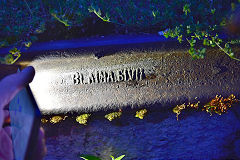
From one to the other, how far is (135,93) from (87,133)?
91 centimetres

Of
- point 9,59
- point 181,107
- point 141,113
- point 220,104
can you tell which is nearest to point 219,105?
point 220,104

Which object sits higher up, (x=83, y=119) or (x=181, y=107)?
(x=181, y=107)

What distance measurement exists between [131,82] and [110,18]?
98 centimetres

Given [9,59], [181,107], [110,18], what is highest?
[110,18]

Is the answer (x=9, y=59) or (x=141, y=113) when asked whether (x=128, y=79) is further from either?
(x=9, y=59)

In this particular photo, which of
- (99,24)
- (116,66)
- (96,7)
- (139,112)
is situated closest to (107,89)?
(116,66)

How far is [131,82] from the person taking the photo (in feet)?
9.47

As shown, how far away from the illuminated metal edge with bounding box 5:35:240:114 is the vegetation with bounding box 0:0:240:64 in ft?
0.86

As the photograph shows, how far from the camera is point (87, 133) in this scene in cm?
285

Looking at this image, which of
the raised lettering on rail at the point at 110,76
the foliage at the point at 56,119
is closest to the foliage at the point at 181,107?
the raised lettering on rail at the point at 110,76

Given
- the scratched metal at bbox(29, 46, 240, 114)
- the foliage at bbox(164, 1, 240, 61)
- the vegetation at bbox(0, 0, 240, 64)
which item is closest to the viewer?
the foliage at bbox(164, 1, 240, 61)

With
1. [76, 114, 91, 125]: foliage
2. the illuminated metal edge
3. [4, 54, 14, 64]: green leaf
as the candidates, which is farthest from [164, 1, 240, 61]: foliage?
[4, 54, 14, 64]: green leaf

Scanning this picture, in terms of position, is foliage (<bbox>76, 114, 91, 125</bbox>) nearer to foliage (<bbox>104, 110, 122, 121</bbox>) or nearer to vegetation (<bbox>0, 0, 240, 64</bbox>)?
foliage (<bbox>104, 110, 122, 121</bbox>)

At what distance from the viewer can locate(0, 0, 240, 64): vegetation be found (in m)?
2.70
